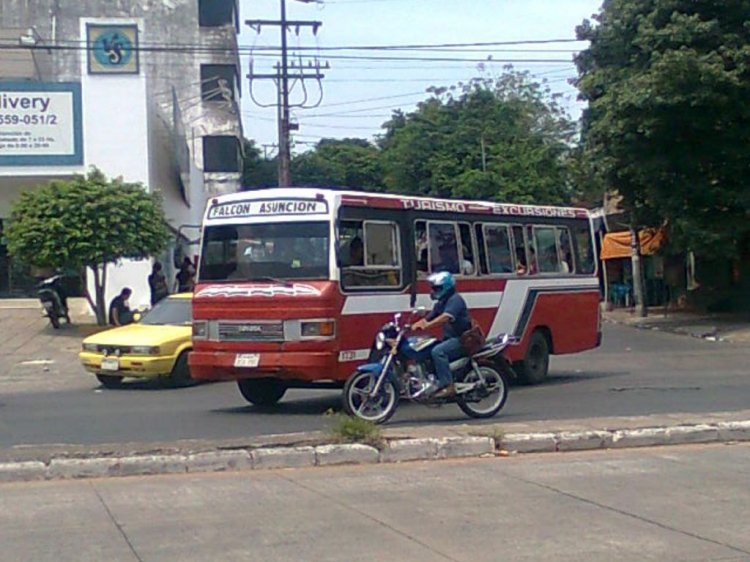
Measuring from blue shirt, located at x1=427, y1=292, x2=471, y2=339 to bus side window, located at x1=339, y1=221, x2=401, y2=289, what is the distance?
4.42 feet

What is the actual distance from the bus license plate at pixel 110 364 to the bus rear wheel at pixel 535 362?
645 cm

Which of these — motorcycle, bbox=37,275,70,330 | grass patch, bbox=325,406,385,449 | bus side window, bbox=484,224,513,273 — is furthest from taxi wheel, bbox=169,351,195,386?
motorcycle, bbox=37,275,70,330

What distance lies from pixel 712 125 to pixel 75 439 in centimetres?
2215

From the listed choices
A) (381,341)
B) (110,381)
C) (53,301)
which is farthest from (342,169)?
(381,341)

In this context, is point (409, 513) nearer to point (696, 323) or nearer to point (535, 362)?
point (535, 362)

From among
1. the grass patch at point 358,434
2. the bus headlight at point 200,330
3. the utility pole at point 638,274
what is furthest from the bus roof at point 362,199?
the utility pole at point 638,274

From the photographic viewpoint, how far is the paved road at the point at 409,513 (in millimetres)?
8109

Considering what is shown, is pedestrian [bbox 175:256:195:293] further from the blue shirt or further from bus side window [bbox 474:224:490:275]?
the blue shirt

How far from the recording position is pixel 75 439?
550 inches

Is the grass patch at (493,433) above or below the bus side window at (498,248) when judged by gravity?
below

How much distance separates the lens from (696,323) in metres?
35.1

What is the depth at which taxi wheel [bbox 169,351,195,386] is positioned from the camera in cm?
2030

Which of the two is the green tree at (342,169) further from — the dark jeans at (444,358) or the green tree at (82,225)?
the dark jeans at (444,358)

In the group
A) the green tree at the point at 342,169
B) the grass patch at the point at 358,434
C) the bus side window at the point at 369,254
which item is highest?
the green tree at the point at 342,169
